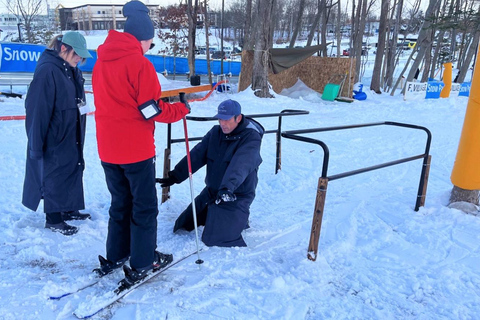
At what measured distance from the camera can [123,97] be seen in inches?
89.0

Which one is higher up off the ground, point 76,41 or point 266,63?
point 76,41

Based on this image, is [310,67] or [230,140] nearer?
[230,140]

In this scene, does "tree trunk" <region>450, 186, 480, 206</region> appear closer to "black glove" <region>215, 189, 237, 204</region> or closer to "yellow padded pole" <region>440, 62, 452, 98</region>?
"black glove" <region>215, 189, 237, 204</region>

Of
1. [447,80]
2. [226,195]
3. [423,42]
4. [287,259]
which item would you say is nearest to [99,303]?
[226,195]

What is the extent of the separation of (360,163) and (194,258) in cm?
407

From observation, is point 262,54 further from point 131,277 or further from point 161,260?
point 131,277

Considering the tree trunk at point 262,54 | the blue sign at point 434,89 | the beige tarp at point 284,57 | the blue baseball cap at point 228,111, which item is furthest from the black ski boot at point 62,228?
the blue sign at point 434,89

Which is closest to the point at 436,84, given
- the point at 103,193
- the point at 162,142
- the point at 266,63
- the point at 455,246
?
the point at 266,63

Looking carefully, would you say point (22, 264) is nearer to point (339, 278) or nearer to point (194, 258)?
point (194, 258)

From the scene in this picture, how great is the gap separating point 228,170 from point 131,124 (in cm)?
101

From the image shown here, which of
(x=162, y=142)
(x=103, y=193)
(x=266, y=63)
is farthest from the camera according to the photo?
(x=266, y=63)

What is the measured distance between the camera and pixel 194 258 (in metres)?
2.99

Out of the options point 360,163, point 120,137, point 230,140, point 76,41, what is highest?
point 76,41

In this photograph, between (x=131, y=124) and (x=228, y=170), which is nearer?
(x=131, y=124)
